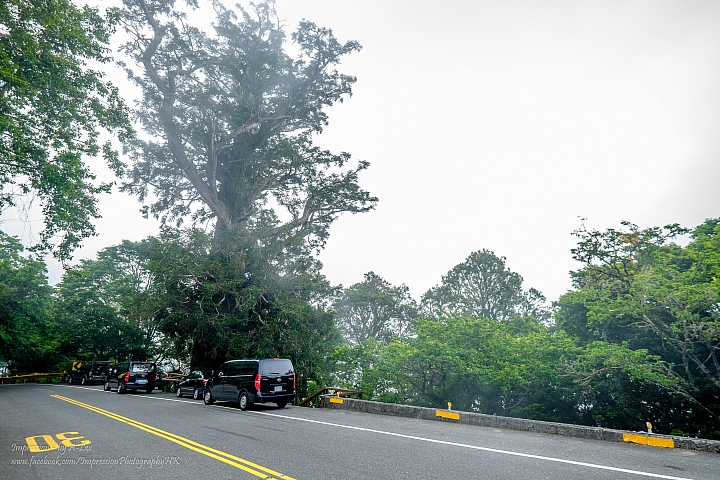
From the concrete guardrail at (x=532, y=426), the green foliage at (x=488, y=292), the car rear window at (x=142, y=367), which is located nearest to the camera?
the concrete guardrail at (x=532, y=426)

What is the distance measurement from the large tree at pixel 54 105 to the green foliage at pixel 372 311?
125ft

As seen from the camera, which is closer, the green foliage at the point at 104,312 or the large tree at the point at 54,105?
the large tree at the point at 54,105

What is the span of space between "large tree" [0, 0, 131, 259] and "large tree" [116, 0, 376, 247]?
11897mm

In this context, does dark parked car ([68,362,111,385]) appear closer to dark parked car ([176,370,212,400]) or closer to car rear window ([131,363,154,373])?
car rear window ([131,363,154,373])

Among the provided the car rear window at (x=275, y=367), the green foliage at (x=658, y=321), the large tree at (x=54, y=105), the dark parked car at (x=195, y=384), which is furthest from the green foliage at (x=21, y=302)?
the green foliage at (x=658, y=321)

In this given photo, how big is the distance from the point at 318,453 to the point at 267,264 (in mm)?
17588

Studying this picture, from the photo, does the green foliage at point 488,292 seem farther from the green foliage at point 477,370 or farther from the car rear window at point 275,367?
the car rear window at point 275,367

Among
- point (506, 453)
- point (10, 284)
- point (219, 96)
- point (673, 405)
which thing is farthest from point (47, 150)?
point (10, 284)

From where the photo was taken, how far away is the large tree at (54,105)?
11.3 m

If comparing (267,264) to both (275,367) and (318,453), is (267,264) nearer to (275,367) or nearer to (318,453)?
(275,367)

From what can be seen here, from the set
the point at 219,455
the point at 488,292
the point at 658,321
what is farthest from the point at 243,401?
the point at 488,292

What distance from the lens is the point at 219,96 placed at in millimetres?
29453

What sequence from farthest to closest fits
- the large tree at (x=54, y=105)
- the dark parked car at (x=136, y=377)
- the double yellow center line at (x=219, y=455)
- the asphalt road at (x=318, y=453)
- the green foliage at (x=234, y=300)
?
the dark parked car at (x=136, y=377), the green foliage at (x=234, y=300), the large tree at (x=54, y=105), the asphalt road at (x=318, y=453), the double yellow center line at (x=219, y=455)

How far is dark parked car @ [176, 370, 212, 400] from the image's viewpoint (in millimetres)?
20156
